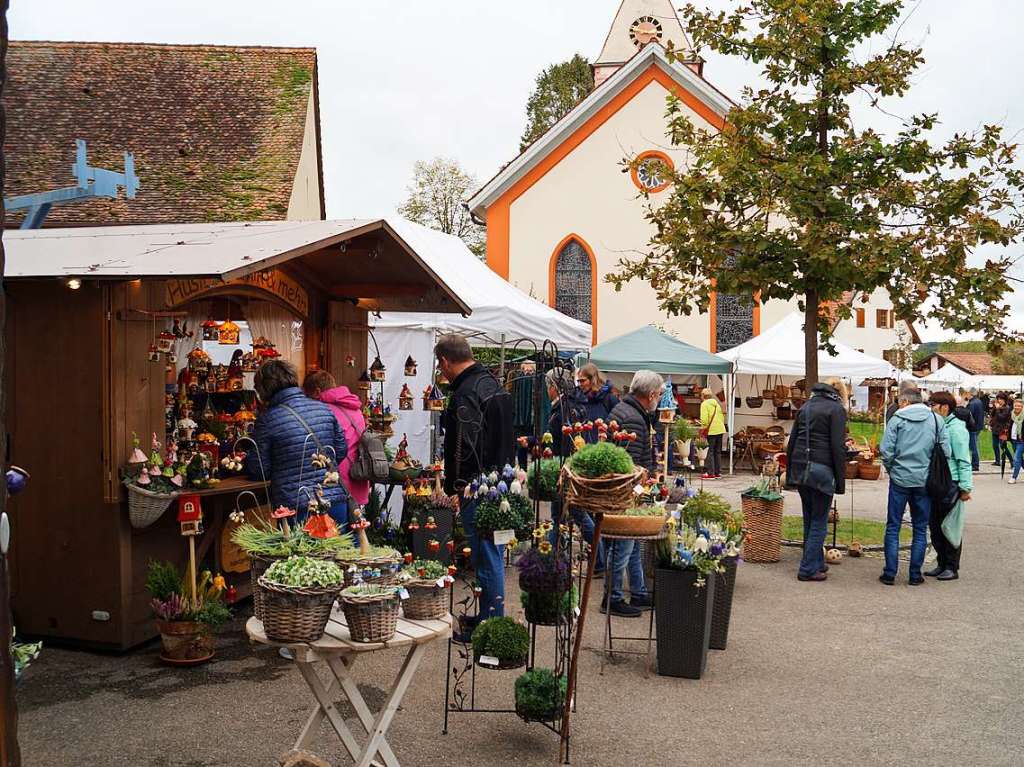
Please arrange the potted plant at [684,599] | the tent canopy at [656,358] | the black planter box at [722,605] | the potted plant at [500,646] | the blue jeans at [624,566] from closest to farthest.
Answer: the potted plant at [500,646] < the potted plant at [684,599] < the black planter box at [722,605] < the blue jeans at [624,566] < the tent canopy at [656,358]

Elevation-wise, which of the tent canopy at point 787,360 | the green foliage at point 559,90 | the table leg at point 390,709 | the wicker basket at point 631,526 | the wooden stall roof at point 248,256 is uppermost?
the green foliage at point 559,90

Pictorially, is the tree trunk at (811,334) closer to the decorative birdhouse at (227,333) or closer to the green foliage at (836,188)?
the green foliage at (836,188)

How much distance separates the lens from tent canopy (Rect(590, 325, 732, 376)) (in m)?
17.4

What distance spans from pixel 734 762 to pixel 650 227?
23134mm

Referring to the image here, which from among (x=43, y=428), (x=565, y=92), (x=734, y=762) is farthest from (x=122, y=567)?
(x=565, y=92)

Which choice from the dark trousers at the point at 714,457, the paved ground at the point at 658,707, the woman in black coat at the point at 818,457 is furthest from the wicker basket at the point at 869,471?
the paved ground at the point at 658,707

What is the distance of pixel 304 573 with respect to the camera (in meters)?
3.86

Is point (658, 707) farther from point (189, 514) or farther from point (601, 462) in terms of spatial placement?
point (189, 514)

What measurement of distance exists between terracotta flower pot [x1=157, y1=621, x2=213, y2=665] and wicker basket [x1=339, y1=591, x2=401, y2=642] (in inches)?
103

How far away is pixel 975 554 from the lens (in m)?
10.8

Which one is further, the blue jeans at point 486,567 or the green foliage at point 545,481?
the blue jeans at point 486,567

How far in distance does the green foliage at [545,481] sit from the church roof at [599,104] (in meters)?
22.5

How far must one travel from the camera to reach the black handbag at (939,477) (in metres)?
8.89

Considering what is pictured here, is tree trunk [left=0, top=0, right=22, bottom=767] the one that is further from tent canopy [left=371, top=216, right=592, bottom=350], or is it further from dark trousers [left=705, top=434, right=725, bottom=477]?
dark trousers [left=705, top=434, right=725, bottom=477]
